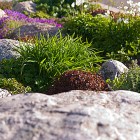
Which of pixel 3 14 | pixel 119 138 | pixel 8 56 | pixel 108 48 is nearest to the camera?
pixel 119 138

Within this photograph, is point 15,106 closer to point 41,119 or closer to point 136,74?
point 41,119

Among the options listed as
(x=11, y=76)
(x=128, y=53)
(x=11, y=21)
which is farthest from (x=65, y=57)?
(x=11, y=21)

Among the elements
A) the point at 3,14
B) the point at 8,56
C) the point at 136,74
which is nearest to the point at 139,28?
the point at 8,56

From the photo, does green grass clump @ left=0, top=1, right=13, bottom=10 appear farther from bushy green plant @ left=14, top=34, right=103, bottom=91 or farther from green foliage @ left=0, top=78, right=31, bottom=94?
green foliage @ left=0, top=78, right=31, bottom=94

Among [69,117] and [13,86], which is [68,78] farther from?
[69,117]

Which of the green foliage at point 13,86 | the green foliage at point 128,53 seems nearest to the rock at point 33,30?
Result: the green foliage at point 128,53

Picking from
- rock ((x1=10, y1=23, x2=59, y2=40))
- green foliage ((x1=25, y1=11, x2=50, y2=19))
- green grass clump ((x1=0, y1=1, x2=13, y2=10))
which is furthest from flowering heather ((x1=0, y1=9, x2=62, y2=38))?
green grass clump ((x1=0, y1=1, x2=13, y2=10))

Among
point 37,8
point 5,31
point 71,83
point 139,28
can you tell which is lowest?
point 37,8
